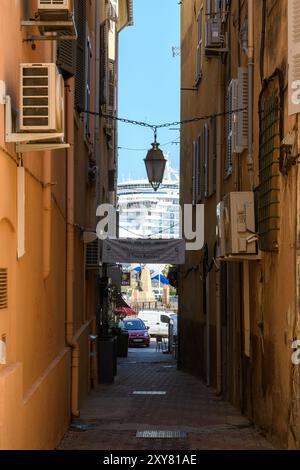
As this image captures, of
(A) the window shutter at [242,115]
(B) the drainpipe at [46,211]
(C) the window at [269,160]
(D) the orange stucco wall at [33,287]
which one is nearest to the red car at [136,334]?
(D) the orange stucco wall at [33,287]

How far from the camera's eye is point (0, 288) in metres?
6.56

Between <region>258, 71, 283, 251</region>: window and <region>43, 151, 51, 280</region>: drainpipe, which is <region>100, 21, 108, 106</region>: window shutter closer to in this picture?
<region>258, 71, 283, 251</region>: window

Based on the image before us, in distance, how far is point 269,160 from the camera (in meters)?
10.0

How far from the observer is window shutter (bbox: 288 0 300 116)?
27.7 ft

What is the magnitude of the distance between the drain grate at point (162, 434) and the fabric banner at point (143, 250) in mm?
7582

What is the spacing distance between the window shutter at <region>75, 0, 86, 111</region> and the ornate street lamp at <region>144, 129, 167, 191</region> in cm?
161

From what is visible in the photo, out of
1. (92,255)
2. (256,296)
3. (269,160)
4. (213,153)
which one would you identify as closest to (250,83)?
(269,160)

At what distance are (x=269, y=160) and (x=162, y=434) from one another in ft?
12.9

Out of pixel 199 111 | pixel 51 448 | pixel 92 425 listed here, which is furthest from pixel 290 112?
pixel 199 111

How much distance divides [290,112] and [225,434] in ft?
15.5

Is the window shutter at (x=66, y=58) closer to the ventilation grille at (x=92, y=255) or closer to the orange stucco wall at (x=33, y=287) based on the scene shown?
the orange stucco wall at (x=33, y=287)

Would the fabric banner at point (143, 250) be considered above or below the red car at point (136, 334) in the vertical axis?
above

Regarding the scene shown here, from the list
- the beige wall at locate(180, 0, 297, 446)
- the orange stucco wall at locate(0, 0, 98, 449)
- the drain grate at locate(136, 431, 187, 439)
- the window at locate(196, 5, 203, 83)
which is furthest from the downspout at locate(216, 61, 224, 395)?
the drain grate at locate(136, 431, 187, 439)

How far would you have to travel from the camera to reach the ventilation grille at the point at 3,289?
21.6 feet
